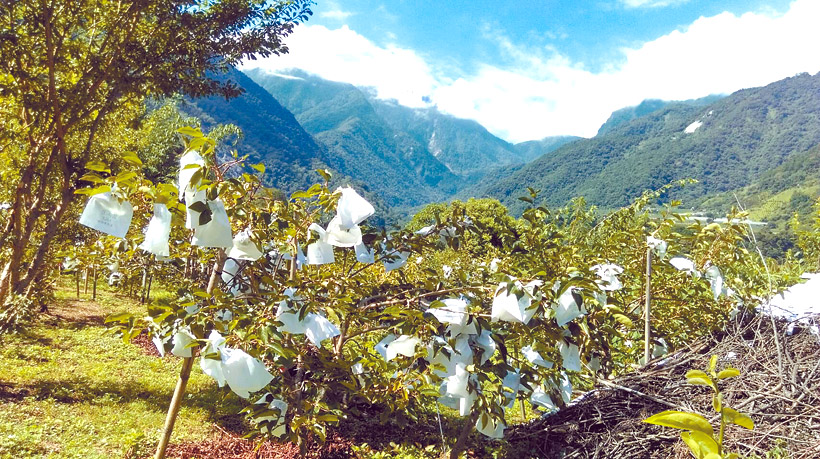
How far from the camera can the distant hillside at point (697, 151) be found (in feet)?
336

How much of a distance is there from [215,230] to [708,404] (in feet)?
9.20

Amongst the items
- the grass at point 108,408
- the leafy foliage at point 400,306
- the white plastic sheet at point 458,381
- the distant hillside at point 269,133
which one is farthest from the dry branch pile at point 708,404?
the distant hillside at point 269,133

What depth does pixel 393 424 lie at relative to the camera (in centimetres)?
386

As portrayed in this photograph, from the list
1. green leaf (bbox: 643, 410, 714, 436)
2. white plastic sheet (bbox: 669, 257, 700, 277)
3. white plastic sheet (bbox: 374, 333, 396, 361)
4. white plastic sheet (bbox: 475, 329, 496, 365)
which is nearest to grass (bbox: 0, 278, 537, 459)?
white plastic sheet (bbox: 374, 333, 396, 361)

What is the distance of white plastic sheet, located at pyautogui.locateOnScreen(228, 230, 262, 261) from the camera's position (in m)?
1.62

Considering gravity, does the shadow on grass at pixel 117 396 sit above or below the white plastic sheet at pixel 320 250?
below

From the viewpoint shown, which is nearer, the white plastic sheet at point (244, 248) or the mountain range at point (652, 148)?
the white plastic sheet at point (244, 248)

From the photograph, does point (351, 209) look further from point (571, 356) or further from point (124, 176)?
point (571, 356)

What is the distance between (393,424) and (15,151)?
16.6ft

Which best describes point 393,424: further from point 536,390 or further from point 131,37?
point 131,37

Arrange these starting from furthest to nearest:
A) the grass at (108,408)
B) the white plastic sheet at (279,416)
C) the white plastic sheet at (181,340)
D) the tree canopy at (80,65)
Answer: the tree canopy at (80,65) < the grass at (108,408) < the white plastic sheet at (279,416) < the white plastic sheet at (181,340)

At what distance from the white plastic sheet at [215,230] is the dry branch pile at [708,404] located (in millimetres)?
2455

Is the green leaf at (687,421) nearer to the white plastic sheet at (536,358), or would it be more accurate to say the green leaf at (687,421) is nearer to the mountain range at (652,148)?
the white plastic sheet at (536,358)

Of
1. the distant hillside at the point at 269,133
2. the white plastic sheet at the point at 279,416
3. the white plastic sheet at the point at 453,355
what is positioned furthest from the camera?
the distant hillside at the point at 269,133
